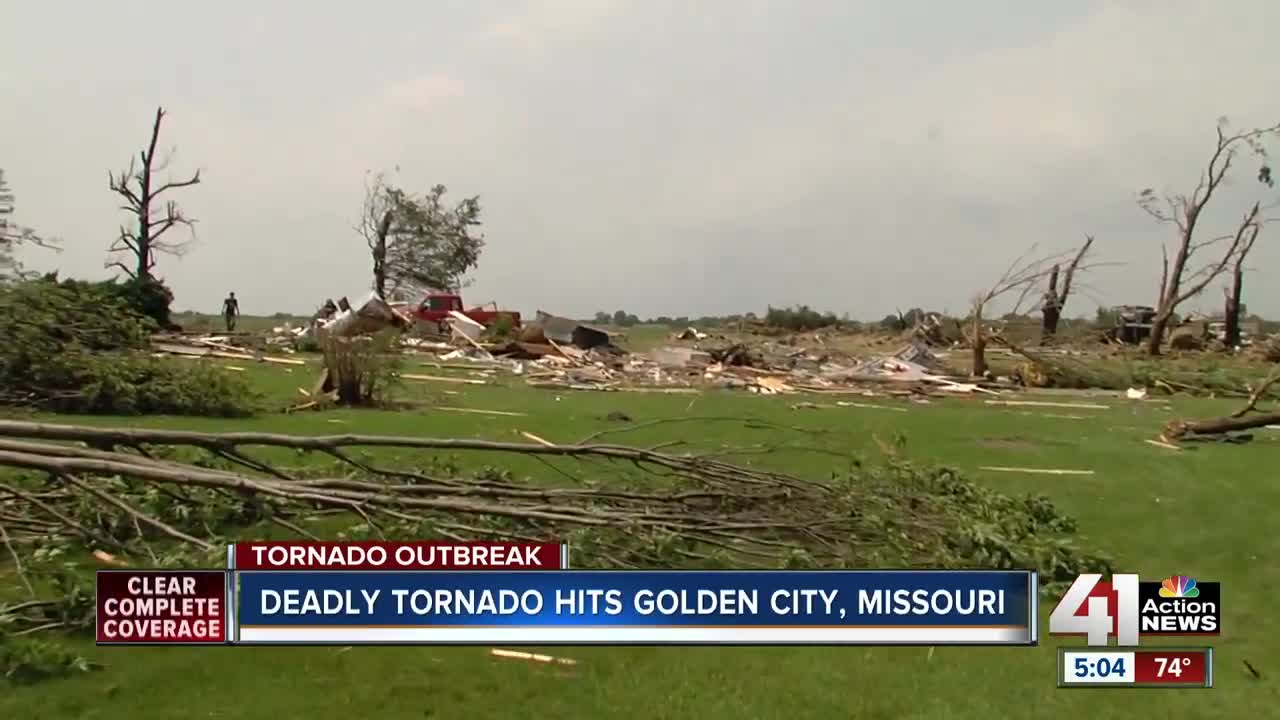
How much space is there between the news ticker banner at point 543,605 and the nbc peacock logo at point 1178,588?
0.69 m

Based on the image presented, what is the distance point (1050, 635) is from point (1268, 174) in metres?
34.1

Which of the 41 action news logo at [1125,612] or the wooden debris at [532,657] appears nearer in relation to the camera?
the wooden debris at [532,657]

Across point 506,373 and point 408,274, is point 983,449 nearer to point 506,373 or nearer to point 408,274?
point 506,373

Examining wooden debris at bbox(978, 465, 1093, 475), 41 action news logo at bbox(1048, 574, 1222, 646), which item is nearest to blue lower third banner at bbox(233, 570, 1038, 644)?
41 action news logo at bbox(1048, 574, 1222, 646)

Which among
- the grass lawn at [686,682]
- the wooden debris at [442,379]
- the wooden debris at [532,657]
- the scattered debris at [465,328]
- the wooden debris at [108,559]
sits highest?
the scattered debris at [465,328]

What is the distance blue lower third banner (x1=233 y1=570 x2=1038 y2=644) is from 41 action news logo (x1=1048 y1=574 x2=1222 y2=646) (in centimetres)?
16

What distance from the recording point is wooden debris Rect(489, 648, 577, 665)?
11.2 ft

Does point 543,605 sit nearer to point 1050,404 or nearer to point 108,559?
point 108,559

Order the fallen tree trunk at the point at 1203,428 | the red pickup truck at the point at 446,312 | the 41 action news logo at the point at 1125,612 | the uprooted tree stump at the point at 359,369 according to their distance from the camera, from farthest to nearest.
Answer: the red pickup truck at the point at 446,312
the uprooted tree stump at the point at 359,369
the fallen tree trunk at the point at 1203,428
the 41 action news logo at the point at 1125,612

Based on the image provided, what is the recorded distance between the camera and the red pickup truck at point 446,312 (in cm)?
2991

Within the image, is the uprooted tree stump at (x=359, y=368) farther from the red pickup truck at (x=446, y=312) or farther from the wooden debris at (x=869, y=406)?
the red pickup truck at (x=446, y=312)

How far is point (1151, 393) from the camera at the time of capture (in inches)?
740

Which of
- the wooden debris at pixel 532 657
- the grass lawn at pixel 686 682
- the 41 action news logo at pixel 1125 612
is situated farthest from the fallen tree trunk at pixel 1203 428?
the wooden debris at pixel 532 657

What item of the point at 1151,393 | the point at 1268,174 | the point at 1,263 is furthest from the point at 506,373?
the point at 1268,174
